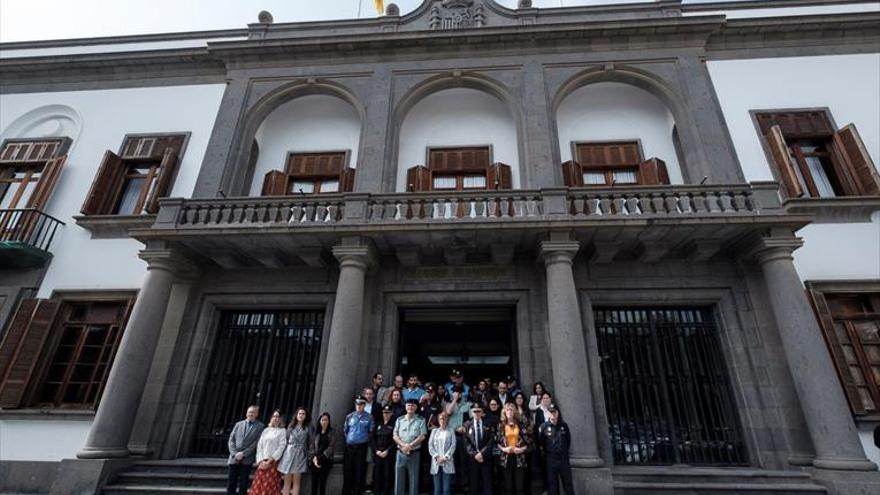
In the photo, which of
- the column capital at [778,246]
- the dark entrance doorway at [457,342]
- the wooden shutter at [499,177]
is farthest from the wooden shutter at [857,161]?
the dark entrance doorway at [457,342]

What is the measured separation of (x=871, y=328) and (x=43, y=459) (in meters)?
16.8

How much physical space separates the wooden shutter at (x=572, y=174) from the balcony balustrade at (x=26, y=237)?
494 inches

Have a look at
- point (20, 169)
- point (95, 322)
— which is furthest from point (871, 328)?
point (20, 169)

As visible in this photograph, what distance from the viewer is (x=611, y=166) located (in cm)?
1081

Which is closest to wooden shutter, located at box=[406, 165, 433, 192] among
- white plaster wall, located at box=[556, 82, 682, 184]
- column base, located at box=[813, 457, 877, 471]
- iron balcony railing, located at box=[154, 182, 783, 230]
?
iron balcony railing, located at box=[154, 182, 783, 230]

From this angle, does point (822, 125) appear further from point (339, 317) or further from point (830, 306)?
point (339, 317)

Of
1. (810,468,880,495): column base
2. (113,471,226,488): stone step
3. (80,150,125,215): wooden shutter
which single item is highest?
(80,150,125,215): wooden shutter

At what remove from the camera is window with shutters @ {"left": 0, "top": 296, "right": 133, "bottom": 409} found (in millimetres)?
9062

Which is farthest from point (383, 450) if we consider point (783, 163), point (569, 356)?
point (783, 163)

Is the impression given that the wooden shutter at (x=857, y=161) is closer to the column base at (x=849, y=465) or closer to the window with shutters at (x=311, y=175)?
the column base at (x=849, y=465)

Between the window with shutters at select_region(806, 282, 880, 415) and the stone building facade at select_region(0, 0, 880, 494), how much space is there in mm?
93

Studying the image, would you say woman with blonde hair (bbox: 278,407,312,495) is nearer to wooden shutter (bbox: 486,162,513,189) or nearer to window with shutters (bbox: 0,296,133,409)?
window with shutters (bbox: 0,296,133,409)

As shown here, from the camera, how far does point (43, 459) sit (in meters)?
8.62

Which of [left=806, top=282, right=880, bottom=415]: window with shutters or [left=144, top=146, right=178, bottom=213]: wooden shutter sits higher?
[left=144, top=146, right=178, bottom=213]: wooden shutter
